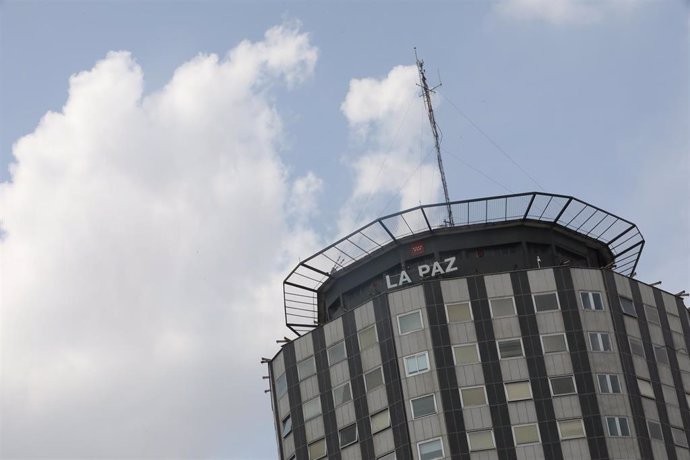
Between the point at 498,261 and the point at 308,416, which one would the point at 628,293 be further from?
the point at 308,416

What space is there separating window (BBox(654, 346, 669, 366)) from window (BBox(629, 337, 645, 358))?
156 centimetres

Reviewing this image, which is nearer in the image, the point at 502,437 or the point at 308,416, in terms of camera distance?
the point at 502,437

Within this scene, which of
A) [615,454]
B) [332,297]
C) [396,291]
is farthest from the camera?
[332,297]

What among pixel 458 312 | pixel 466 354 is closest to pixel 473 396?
pixel 466 354

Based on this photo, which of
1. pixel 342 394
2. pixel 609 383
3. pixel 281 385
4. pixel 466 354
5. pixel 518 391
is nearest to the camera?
pixel 518 391

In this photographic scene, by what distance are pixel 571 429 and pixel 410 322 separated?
48.0ft

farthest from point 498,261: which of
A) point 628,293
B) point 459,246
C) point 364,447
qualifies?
point 364,447

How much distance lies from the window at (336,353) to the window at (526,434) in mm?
15481

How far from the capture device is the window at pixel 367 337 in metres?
114

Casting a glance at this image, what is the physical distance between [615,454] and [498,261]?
60.7 ft

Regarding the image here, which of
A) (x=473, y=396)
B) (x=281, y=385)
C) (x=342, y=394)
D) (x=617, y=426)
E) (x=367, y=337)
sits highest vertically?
(x=367, y=337)

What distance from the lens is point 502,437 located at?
107562 mm

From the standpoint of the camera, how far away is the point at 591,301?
11300 centimetres

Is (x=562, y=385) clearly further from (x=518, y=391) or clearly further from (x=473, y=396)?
(x=473, y=396)
